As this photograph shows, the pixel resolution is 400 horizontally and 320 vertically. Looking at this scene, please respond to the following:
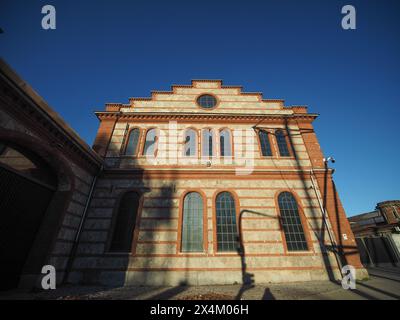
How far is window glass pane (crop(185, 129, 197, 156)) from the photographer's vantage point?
11498mm

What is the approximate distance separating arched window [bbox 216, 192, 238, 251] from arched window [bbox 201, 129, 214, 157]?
9.55 feet

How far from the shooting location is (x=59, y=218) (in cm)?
754

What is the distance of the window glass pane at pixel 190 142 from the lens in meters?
11.5

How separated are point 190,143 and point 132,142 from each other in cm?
405

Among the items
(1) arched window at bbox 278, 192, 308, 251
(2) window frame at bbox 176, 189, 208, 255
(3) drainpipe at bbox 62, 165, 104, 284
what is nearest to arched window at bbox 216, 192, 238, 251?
(2) window frame at bbox 176, 189, 208, 255

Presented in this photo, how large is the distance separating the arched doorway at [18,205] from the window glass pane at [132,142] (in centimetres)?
451

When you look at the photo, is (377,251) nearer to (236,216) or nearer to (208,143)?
(236,216)

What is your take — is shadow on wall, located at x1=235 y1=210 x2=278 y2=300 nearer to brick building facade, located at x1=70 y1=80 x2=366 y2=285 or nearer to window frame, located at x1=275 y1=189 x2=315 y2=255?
brick building facade, located at x1=70 y1=80 x2=366 y2=285

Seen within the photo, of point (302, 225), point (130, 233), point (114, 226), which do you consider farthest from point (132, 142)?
point (302, 225)

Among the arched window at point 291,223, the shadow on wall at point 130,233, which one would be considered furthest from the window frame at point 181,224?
the arched window at point 291,223

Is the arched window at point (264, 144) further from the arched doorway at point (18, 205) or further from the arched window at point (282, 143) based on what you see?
the arched doorway at point (18, 205)
